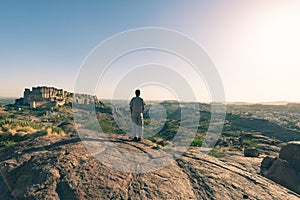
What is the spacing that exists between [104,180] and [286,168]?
7.91 metres

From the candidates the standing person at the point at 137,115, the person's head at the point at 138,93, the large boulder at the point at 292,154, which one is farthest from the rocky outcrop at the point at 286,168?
the person's head at the point at 138,93

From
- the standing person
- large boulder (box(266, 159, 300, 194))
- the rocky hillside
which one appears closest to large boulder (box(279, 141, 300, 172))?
large boulder (box(266, 159, 300, 194))

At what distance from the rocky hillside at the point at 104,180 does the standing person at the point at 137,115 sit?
2872 millimetres

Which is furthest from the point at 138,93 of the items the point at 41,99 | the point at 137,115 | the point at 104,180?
the point at 41,99

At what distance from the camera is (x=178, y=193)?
5609mm

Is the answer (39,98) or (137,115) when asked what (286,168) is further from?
(39,98)

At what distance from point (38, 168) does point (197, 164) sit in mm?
5357

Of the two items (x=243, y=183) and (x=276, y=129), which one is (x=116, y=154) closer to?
(x=243, y=183)

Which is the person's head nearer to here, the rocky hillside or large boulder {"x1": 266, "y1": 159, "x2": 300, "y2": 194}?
the rocky hillside

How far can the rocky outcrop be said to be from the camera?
8.40m

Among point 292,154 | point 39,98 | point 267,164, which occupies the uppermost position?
point 39,98

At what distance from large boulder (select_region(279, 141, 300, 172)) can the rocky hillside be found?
Answer: 3.08 m

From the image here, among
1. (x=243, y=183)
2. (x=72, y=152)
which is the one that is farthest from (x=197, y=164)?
(x=72, y=152)

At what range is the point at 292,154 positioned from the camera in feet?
31.6
